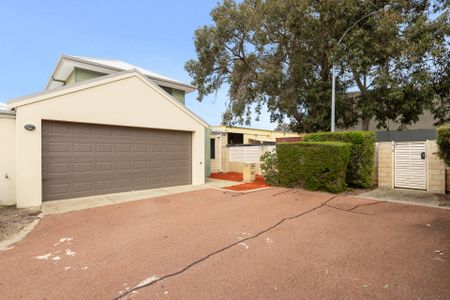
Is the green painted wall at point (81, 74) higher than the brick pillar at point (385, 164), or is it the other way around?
the green painted wall at point (81, 74)

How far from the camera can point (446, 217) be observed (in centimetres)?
583

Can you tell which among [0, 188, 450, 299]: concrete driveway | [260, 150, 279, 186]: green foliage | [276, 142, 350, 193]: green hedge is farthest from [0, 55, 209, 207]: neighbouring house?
[276, 142, 350, 193]: green hedge

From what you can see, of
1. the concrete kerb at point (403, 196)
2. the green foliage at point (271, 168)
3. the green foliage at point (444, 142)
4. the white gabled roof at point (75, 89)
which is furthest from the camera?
the green foliage at point (271, 168)

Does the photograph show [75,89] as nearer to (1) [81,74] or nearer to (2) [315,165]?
(1) [81,74]

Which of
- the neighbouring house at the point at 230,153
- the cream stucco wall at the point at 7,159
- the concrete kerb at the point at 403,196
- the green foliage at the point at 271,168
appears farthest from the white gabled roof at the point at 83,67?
the concrete kerb at the point at 403,196

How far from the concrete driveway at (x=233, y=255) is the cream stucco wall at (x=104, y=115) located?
1843mm

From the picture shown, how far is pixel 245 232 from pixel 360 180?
6796 millimetres

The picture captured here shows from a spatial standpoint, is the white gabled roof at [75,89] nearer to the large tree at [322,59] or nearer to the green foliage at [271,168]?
the green foliage at [271,168]

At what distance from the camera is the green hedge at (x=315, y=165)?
28.9ft

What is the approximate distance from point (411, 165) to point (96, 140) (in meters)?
11.1

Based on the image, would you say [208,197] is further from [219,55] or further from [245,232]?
[219,55]

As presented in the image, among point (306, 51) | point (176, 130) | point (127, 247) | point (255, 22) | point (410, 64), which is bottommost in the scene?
point (127, 247)

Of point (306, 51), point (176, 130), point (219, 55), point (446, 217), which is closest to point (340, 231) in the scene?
point (446, 217)

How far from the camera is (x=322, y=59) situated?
47.5ft
